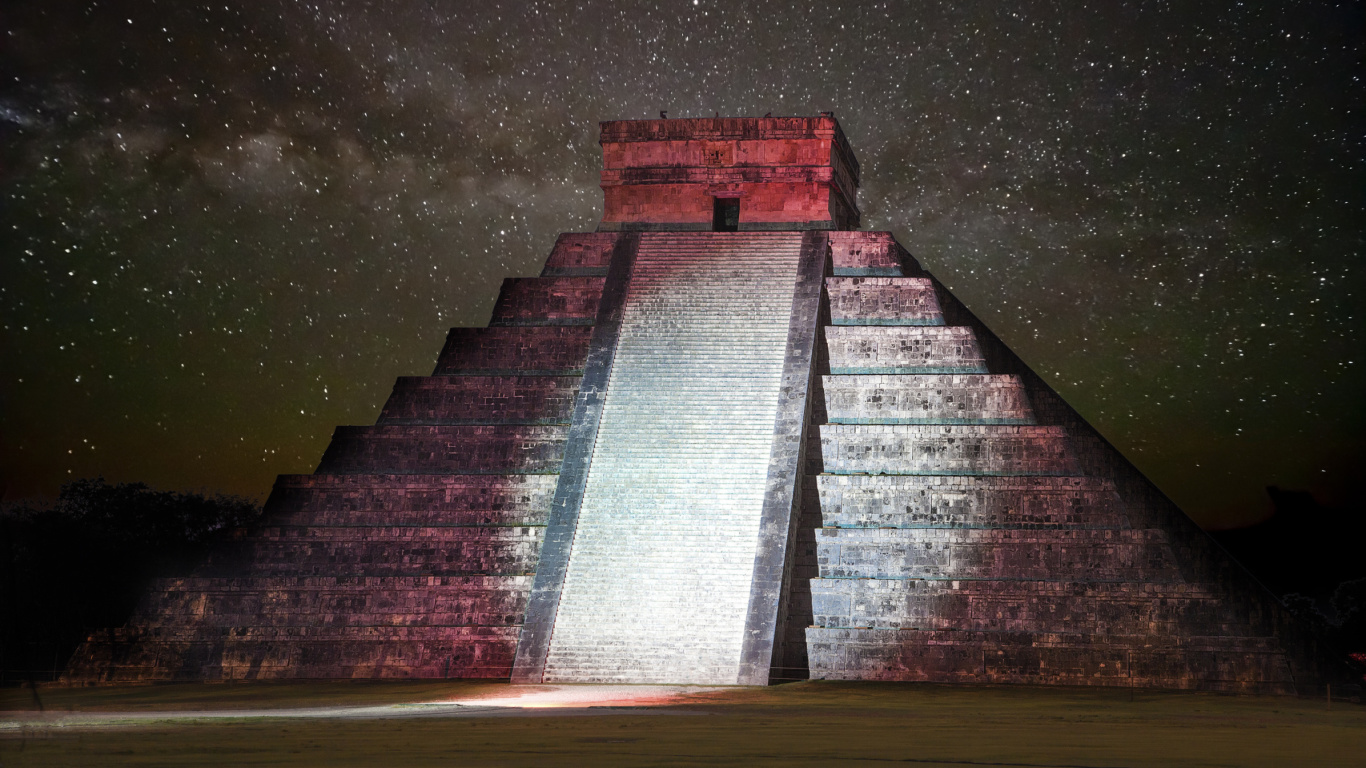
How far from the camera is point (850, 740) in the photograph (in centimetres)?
871

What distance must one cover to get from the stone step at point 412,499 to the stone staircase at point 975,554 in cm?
360

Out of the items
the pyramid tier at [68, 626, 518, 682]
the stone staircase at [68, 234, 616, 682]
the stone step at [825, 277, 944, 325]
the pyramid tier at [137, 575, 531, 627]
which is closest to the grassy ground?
the pyramid tier at [68, 626, 518, 682]

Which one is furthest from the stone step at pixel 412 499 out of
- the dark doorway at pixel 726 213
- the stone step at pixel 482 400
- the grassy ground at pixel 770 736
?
the dark doorway at pixel 726 213

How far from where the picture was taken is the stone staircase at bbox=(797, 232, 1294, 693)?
601 inches

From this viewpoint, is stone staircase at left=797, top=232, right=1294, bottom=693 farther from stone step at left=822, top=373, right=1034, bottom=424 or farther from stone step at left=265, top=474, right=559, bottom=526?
stone step at left=265, top=474, right=559, bottom=526

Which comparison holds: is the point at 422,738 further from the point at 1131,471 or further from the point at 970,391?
the point at 1131,471

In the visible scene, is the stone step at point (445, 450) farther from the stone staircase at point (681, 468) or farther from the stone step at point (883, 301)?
the stone step at point (883, 301)

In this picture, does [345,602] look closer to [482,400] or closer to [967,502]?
[482,400]

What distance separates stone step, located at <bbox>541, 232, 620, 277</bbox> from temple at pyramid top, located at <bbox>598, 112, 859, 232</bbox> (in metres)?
0.51

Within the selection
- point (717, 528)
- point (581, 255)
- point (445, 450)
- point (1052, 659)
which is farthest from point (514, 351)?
point (1052, 659)

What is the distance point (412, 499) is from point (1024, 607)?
761 cm

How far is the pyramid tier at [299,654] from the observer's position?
15922 millimetres

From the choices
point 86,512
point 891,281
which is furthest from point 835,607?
point 86,512

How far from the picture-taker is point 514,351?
65.1ft
